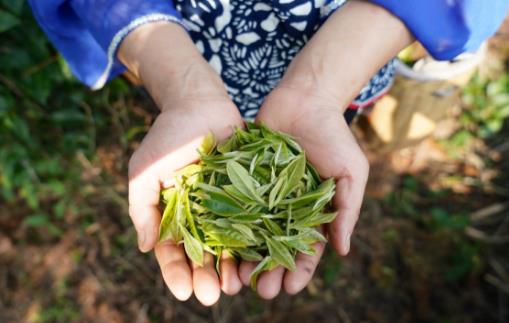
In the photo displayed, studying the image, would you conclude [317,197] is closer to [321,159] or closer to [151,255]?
[321,159]

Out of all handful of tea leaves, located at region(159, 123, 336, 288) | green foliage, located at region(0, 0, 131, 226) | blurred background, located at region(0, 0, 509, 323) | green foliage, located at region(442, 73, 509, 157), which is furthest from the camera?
green foliage, located at region(442, 73, 509, 157)

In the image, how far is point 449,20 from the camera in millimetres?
996

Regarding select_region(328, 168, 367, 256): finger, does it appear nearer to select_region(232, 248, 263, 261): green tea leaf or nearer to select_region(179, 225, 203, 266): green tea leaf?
select_region(232, 248, 263, 261): green tea leaf

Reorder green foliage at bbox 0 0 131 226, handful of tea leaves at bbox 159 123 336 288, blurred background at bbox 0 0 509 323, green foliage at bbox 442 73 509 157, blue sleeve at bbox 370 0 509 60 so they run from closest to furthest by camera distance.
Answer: blue sleeve at bbox 370 0 509 60 → handful of tea leaves at bbox 159 123 336 288 → green foliage at bbox 0 0 131 226 → blurred background at bbox 0 0 509 323 → green foliage at bbox 442 73 509 157

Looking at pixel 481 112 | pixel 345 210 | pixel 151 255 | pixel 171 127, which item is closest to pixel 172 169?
pixel 171 127

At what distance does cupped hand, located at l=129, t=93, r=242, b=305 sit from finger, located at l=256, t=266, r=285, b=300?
6 centimetres

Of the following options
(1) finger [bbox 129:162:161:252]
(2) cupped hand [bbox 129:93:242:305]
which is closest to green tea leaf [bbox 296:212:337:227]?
(2) cupped hand [bbox 129:93:242:305]

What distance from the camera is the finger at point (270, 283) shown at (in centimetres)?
109

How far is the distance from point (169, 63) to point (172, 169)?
265 mm

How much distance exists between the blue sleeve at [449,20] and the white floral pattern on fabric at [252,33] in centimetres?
16

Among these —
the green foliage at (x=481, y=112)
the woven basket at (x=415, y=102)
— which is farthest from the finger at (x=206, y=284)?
the green foliage at (x=481, y=112)

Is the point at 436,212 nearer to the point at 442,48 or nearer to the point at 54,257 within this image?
the point at 442,48

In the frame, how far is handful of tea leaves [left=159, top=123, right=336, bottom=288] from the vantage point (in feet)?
3.56

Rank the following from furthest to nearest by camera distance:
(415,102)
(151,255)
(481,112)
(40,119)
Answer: (481,112)
(415,102)
(151,255)
(40,119)
